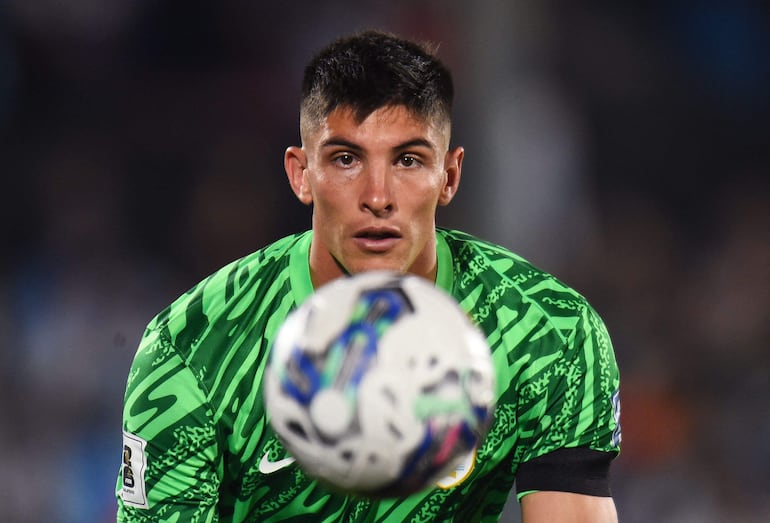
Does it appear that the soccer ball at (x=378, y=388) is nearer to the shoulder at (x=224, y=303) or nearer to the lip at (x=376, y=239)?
the lip at (x=376, y=239)

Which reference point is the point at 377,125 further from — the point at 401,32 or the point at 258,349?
the point at 401,32

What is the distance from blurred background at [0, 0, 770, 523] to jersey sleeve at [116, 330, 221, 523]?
2802 mm

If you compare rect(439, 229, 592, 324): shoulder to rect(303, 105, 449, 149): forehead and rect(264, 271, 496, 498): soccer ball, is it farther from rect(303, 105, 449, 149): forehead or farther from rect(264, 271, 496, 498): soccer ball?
rect(264, 271, 496, 498): soccer ball

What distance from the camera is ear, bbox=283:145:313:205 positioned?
3486 millimetres

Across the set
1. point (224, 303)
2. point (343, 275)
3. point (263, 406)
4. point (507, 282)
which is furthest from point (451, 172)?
point (263, 406)

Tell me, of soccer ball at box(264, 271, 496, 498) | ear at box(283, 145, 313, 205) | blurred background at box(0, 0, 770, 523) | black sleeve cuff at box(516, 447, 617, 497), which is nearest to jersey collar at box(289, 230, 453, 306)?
ear at box(283, 145, 313, 205)

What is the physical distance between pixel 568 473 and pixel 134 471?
49.5 inches

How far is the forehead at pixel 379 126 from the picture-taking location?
10.5ft

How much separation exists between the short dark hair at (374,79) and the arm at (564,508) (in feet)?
3.78

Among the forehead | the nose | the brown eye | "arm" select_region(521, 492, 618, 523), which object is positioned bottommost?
"arm" select_region(521, 492, 618, 523)

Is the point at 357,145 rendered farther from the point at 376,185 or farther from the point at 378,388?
the point at 378,388

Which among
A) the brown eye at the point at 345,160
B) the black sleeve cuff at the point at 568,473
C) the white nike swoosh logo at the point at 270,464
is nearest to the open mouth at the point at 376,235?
the brown eye at the point at 345,160
